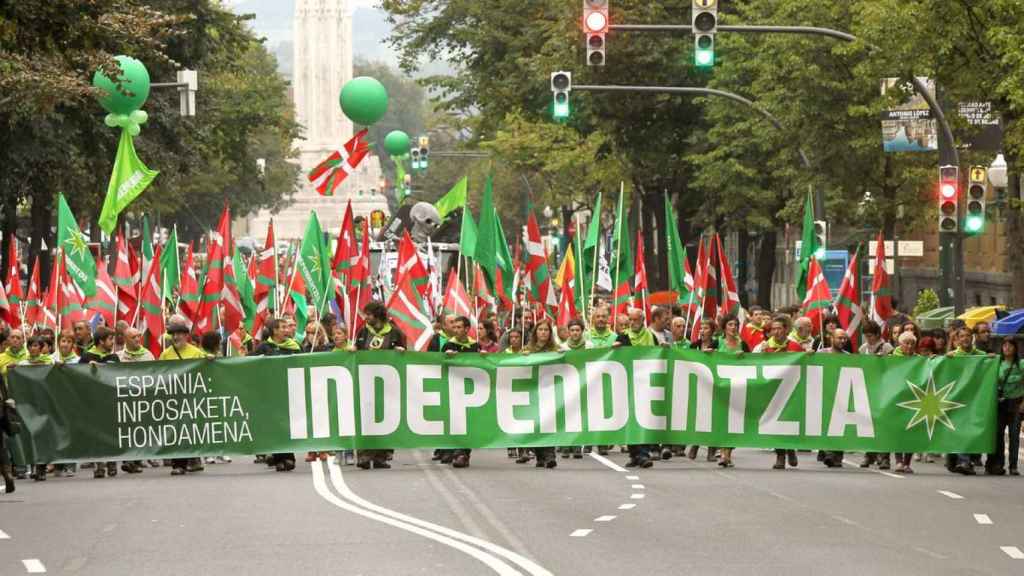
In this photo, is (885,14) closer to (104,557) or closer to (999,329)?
(999,329)

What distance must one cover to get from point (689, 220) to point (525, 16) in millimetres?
6878

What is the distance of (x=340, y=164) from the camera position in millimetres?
31391

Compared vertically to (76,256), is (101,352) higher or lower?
lower

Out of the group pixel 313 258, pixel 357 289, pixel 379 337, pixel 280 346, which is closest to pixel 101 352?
pixel 280 346

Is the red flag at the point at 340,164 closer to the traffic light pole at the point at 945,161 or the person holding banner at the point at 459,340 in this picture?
the traffic light pole at the point at 945,161

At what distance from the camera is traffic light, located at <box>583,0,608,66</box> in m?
24.4

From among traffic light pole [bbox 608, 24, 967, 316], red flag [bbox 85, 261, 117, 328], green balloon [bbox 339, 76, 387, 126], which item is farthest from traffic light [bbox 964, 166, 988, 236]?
green balloon [bbox 339, 76, 387, 126]

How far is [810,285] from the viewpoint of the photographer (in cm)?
2416

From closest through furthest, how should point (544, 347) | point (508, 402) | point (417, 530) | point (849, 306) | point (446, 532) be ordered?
point (446, 532) < point (417, 530) < point (508, 402) < point (544, 347) < point (849, 306)

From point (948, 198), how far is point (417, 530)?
13466mm

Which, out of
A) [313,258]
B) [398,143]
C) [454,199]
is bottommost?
[313,258]

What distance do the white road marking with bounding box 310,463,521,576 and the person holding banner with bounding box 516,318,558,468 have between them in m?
2.42

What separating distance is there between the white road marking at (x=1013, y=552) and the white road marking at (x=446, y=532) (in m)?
3.12

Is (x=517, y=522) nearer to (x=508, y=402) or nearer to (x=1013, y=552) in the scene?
(x=1013, y=552)
